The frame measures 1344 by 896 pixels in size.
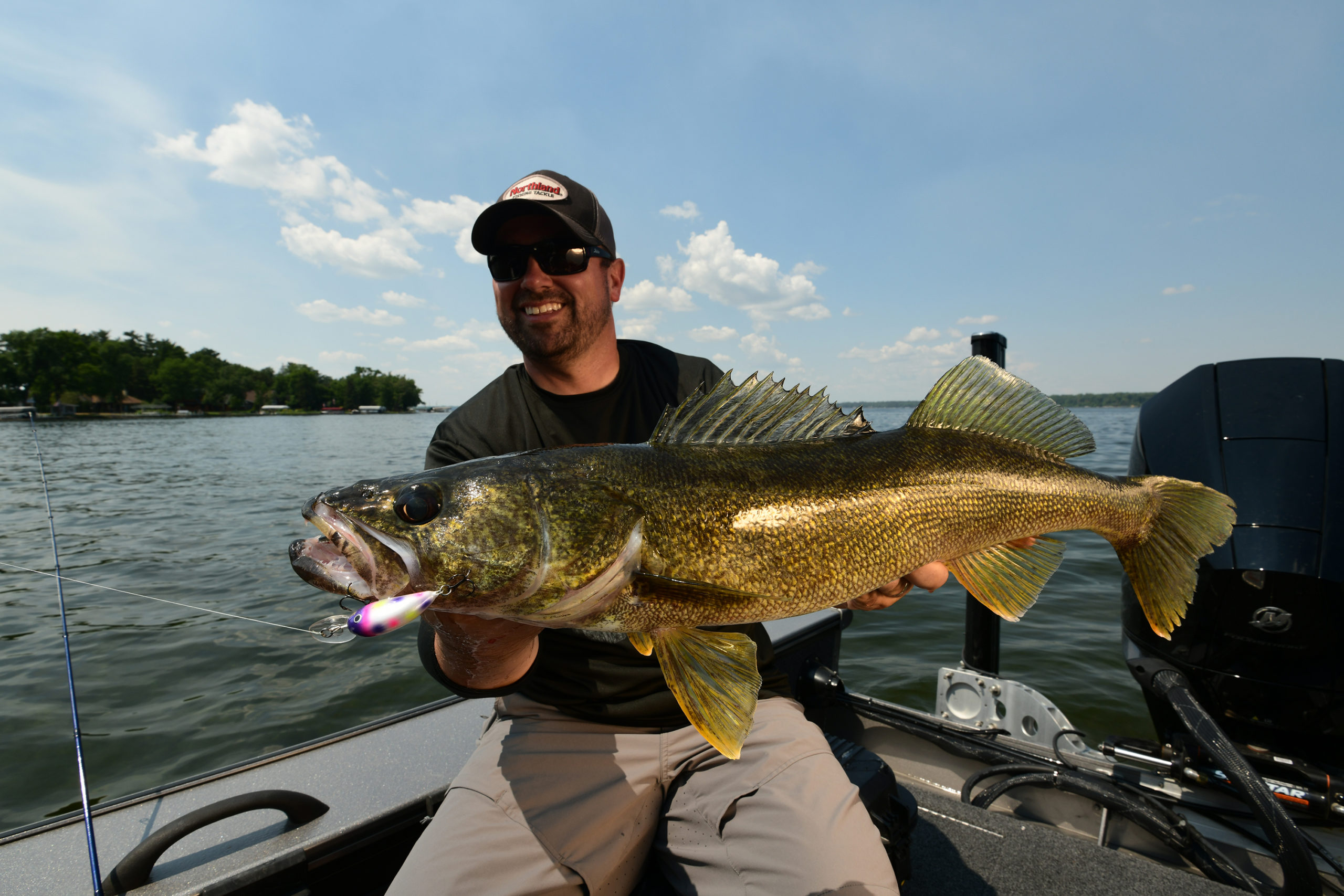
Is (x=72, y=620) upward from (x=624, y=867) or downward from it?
downward

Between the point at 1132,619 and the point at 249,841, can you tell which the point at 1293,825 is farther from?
the point at 249,841

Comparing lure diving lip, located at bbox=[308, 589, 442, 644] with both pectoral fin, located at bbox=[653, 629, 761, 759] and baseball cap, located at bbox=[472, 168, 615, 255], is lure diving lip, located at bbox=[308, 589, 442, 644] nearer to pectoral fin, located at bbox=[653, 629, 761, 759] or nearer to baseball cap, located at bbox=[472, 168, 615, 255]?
pectoral fin, located at bbox=[653, 629, 761, 759]

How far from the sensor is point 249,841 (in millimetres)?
2432

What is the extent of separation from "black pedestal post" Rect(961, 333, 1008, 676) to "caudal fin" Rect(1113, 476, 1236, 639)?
1.56 m

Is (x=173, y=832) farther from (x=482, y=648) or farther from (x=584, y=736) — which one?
(x=584, y=736)

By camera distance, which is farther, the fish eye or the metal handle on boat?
the metal handle on boat

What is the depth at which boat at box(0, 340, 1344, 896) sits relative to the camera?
2.37 m

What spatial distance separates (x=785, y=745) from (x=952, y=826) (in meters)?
1.16

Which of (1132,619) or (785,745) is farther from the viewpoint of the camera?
(1132,619)

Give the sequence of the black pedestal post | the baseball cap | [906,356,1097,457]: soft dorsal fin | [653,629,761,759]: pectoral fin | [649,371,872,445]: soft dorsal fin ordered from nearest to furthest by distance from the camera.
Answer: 1. [653,629,761,759]: pectoral fin
2. [649,371,872,445]: soft dorsal fin
3. [906,356,1097,457]: soft dorsal fin
4. the baseball cap
5. the black pedestal post

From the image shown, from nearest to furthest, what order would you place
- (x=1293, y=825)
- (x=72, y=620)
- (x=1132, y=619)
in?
(x=1293, y=825) → (x=1132, y=619) → (x=72, y=620)

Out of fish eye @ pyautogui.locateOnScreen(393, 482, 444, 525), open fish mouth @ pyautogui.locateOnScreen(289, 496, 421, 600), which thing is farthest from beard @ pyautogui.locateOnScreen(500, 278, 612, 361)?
open fish mouth @ pyautogui.locateOnScreen(289, 496, 421, 600)

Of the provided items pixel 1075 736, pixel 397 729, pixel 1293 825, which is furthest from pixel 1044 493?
pixel 397 729

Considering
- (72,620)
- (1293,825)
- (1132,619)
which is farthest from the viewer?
(72,620)
